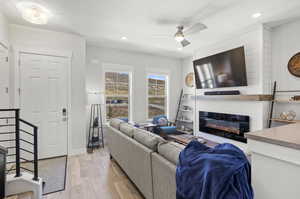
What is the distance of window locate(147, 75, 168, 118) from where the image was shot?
555 cm

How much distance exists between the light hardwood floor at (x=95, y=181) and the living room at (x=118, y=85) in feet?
0.06

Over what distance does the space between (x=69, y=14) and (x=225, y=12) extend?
9.07ft

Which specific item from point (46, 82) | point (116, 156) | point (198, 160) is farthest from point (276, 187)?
point (46, 82)

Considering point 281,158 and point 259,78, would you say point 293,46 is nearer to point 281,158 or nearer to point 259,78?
point 259,78

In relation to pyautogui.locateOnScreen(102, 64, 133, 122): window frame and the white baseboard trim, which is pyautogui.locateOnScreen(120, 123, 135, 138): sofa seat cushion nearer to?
the white baseboard trim

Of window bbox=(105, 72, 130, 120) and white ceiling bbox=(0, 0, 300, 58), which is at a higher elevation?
white ceiling bbox=(0, 0, 300, 58)

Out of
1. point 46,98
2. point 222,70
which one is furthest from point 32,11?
point 222,70

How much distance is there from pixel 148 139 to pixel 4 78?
114 inches

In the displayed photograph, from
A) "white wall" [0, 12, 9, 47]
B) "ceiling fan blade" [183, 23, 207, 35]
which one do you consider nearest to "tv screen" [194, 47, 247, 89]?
"ceiling fan blade" [183, 23, 207, 35]

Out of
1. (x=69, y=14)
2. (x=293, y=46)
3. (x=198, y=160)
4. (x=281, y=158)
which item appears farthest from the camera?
(x=293, y=46)

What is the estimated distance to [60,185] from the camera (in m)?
2.36

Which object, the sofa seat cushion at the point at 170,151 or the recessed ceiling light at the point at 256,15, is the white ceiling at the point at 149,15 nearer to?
the recessed ceiling light at the point at 256,15

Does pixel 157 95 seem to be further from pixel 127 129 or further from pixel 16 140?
pixel 16 140

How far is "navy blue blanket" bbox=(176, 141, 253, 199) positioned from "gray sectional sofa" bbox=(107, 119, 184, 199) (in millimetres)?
348
